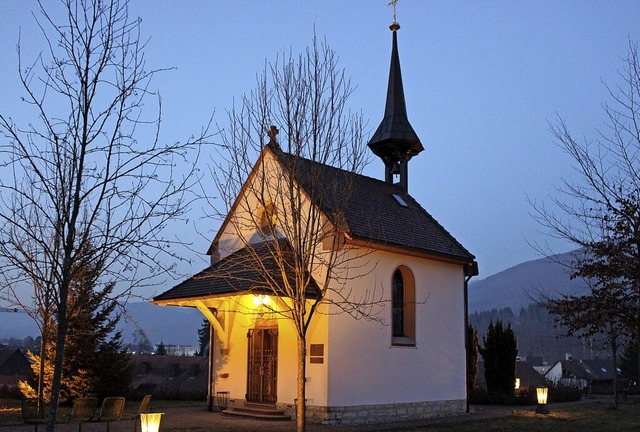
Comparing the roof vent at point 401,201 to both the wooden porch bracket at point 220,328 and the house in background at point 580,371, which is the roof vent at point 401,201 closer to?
the wooden porch bracket at point 220,328

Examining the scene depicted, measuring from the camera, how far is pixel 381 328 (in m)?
17.3

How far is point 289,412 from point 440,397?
5141 millimetres

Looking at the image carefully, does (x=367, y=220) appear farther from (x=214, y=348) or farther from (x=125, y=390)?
(x=125, y=390)

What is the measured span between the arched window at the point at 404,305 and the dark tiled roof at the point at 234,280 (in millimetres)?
3312

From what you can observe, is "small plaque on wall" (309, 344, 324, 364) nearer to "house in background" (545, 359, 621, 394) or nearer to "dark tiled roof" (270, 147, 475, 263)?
"dark tiled roof" (270, 147, 475, 263)

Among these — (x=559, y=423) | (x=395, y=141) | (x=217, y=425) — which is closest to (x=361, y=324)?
(x=217, y=425)

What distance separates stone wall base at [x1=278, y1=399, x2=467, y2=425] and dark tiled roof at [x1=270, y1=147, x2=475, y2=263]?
175 inches

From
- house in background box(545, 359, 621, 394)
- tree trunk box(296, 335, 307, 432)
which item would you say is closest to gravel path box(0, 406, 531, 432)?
tree trunk box(296, 335, 307, 432)

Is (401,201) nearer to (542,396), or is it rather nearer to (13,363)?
(542,396)

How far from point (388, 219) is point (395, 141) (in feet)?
16.2

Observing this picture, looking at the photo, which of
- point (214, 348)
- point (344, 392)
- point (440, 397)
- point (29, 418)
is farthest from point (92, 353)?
point (440, 397)

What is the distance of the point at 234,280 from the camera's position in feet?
55.5

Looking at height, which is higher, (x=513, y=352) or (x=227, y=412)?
(x=513, y=352)

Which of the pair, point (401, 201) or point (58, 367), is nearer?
point (58, 367)
